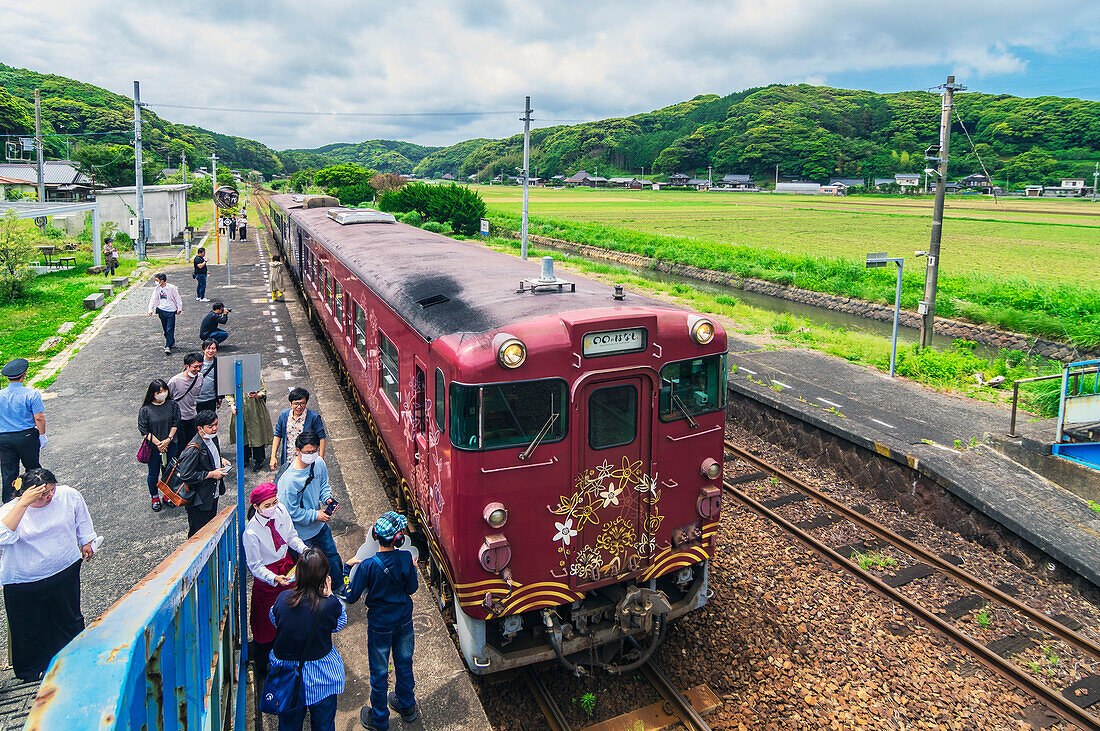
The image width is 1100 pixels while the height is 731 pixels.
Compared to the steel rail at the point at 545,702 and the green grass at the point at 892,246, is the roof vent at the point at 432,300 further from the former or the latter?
the green grass at the point at 892,246

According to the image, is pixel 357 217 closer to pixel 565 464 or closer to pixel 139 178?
pixel 565 464

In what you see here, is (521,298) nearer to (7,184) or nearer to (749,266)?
(749,266)

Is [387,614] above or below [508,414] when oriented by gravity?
below

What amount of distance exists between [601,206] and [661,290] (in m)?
58.6

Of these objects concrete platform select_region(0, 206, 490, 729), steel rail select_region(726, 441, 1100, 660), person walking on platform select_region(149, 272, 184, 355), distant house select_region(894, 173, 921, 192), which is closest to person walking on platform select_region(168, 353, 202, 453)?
concrete platform select_region(0, 206, 490, 729)

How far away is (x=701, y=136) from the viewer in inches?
5866

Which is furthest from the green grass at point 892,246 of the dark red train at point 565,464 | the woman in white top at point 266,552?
the woman in white top at point 266,552

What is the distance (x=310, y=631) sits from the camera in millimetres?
4332

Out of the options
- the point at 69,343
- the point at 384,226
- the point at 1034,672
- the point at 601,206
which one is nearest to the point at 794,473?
the point at 1034,672

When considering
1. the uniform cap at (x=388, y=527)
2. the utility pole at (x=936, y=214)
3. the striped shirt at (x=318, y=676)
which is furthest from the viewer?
the utility pole at (x=936, y=214)

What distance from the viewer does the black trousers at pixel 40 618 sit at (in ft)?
17.3

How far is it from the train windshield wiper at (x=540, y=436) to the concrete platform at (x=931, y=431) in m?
6.63

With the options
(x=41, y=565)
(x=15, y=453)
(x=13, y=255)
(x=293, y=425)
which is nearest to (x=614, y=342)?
(x=293, y=425)

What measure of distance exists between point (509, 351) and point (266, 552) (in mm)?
2416
